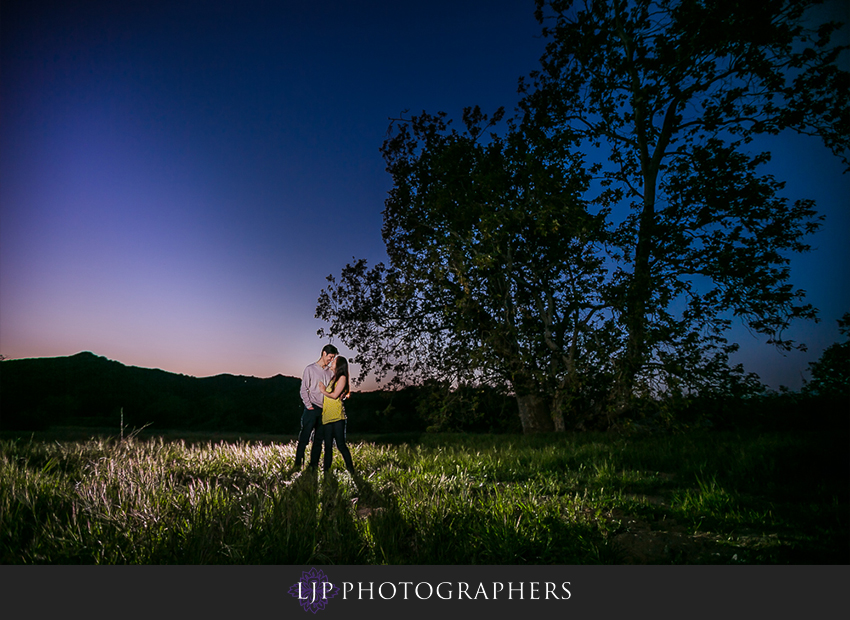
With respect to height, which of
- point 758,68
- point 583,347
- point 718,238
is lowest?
point 583,347

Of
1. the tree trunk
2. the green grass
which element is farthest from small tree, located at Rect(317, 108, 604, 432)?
the green grass

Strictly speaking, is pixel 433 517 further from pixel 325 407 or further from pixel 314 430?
pixel 314 430

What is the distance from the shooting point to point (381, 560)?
2.44 meters

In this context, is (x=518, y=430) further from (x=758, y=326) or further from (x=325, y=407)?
(x=325, y=407)

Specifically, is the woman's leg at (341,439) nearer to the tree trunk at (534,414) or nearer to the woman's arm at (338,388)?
the woman's arm at (338,388)

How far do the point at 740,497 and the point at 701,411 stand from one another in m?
5.68

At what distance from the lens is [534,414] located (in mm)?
10859

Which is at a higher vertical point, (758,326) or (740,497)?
(758,326)

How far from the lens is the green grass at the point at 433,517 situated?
2.35m

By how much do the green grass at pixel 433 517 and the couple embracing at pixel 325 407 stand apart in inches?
16.7
